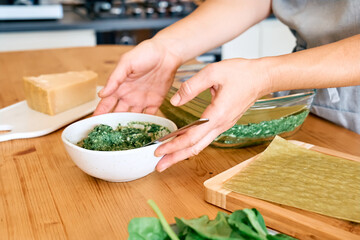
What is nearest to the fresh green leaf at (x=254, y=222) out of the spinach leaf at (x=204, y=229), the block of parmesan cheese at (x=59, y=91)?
the spinach leaf at (x=204, y=229)

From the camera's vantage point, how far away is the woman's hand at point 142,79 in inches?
37.2

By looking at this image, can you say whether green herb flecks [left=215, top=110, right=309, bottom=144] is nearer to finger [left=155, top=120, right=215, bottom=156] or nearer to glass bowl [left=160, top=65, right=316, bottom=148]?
glass bowl [left=160, top=65, right=316, bottom=148]

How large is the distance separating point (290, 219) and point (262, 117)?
12.5 inches

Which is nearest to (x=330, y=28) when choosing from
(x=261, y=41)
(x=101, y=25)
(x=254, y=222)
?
(x=254, y=222)

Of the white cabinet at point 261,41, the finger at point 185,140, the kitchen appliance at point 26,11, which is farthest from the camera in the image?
the white cabinet at point 261,41

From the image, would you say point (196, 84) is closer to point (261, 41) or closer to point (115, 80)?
point (115, 80)

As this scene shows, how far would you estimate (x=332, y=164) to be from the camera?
0.80 metres

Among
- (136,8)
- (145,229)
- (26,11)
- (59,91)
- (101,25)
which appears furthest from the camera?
(136,8)

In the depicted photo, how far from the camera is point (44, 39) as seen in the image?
8.62 ft

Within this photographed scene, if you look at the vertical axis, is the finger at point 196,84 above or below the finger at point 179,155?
above

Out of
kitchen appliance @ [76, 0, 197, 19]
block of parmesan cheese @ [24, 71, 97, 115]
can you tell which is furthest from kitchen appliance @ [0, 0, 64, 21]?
block of parmesan cheese @ [24, 71, 97, 115]

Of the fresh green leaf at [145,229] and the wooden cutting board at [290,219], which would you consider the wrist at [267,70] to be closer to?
the wooden cutting board at [290,219]

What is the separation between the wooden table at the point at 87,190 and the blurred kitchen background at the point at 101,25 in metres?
1.77

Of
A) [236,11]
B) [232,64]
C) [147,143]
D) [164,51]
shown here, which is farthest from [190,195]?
[236,11]
